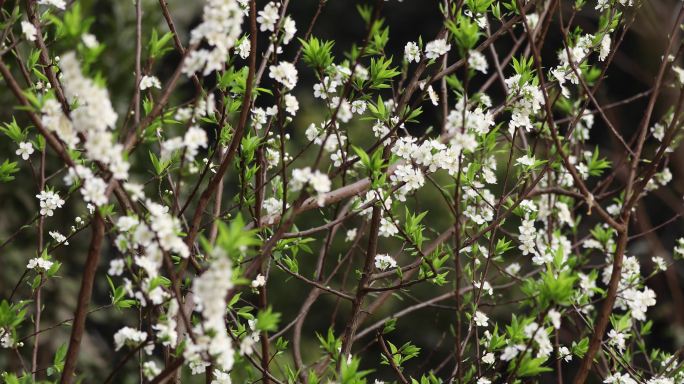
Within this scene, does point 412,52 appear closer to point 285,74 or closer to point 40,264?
point 285,74

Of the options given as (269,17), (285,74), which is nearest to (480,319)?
(285,74)

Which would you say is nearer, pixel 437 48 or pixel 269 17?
pixel 269 17

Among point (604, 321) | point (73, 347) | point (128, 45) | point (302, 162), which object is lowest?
point (604, 321)

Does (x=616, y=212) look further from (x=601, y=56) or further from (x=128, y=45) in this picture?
(x=128, y=45)

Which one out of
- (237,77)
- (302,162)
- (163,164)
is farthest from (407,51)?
(302,162)

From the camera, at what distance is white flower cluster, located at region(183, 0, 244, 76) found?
158 cm

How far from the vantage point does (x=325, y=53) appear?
2.06 meters

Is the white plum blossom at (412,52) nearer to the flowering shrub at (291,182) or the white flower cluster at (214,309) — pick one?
the flowering shrub at (291,182)

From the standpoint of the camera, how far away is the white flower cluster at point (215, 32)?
158 centimetres

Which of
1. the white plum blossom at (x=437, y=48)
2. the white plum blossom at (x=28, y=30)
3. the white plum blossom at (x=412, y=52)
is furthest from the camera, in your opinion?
the white plum blossom at (x=412, y=52)

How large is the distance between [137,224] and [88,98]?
13.9 inches

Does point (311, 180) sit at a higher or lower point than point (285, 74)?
lower

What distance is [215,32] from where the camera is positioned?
160 cm

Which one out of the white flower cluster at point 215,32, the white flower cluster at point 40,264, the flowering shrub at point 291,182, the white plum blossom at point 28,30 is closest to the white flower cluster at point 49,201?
the flowering shrub at point 291,182
